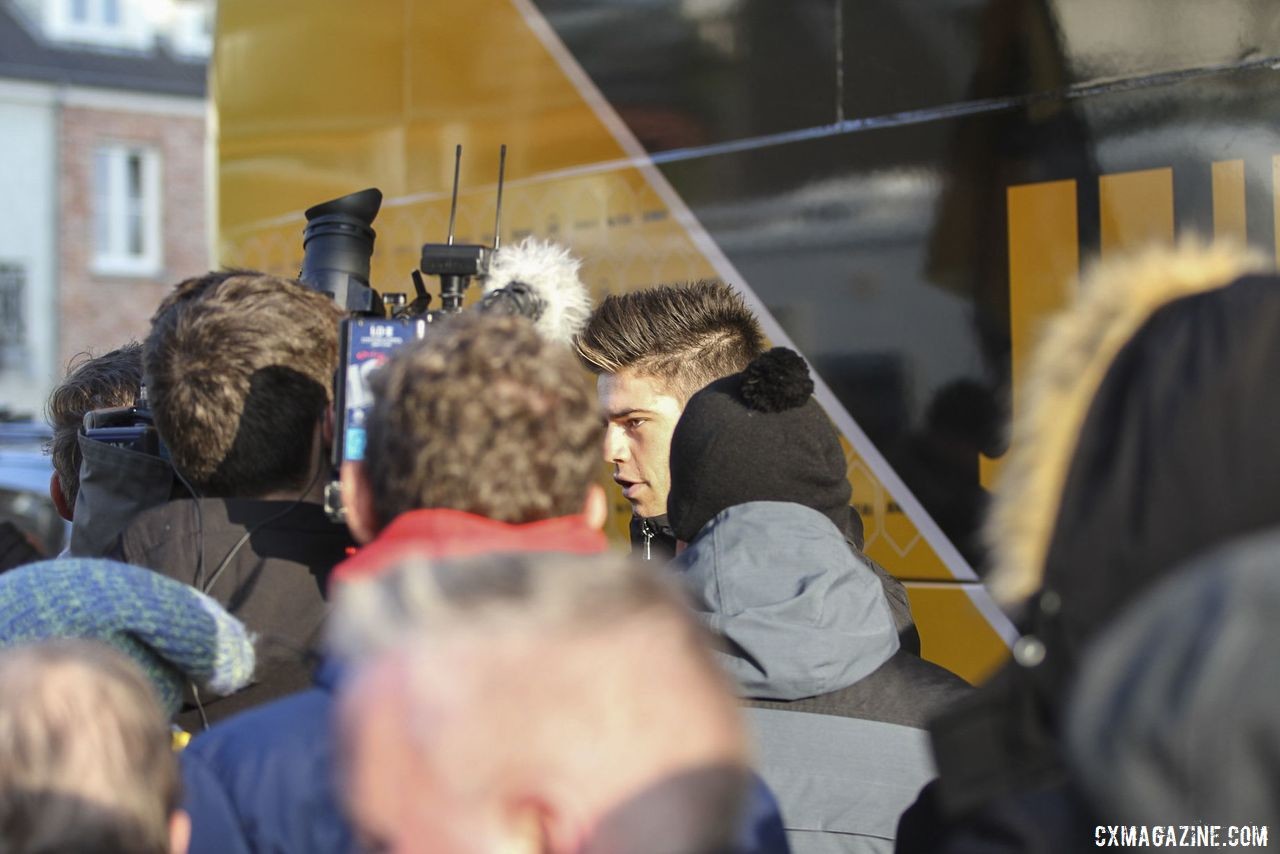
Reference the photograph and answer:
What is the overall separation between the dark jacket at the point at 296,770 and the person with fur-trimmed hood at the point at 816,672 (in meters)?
0.60

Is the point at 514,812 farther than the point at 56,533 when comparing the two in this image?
No

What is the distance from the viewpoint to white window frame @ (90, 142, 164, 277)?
2319 centimetres

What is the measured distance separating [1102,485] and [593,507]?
2.01 ft

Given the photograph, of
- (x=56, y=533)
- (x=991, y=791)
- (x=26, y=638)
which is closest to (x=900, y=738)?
(x=991, y=791)

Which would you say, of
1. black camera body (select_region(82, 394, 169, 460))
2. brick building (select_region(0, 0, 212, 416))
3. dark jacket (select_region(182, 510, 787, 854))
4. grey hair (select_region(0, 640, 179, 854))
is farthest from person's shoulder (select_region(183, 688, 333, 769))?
brick building (select_region(0, 0, 212, 416))

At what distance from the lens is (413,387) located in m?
1.41

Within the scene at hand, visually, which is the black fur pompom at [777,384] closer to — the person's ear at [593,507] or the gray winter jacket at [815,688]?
the gray winter jacket at [815,688]

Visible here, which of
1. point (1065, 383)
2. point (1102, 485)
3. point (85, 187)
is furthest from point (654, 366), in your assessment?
point (85, 187)

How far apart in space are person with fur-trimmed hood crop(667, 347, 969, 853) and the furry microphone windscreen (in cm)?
41

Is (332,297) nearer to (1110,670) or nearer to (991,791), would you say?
(991,791)

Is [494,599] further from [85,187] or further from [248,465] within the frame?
[85,187]

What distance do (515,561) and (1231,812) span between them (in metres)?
0.47

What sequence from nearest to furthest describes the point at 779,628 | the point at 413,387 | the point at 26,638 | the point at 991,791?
the point at 991,791 < the point at 413,387 < the point at 26,638 < the point at 779,628

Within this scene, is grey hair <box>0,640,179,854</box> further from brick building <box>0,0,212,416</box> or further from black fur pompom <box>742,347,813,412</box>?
brick building <box>0,0,212,416</box>
